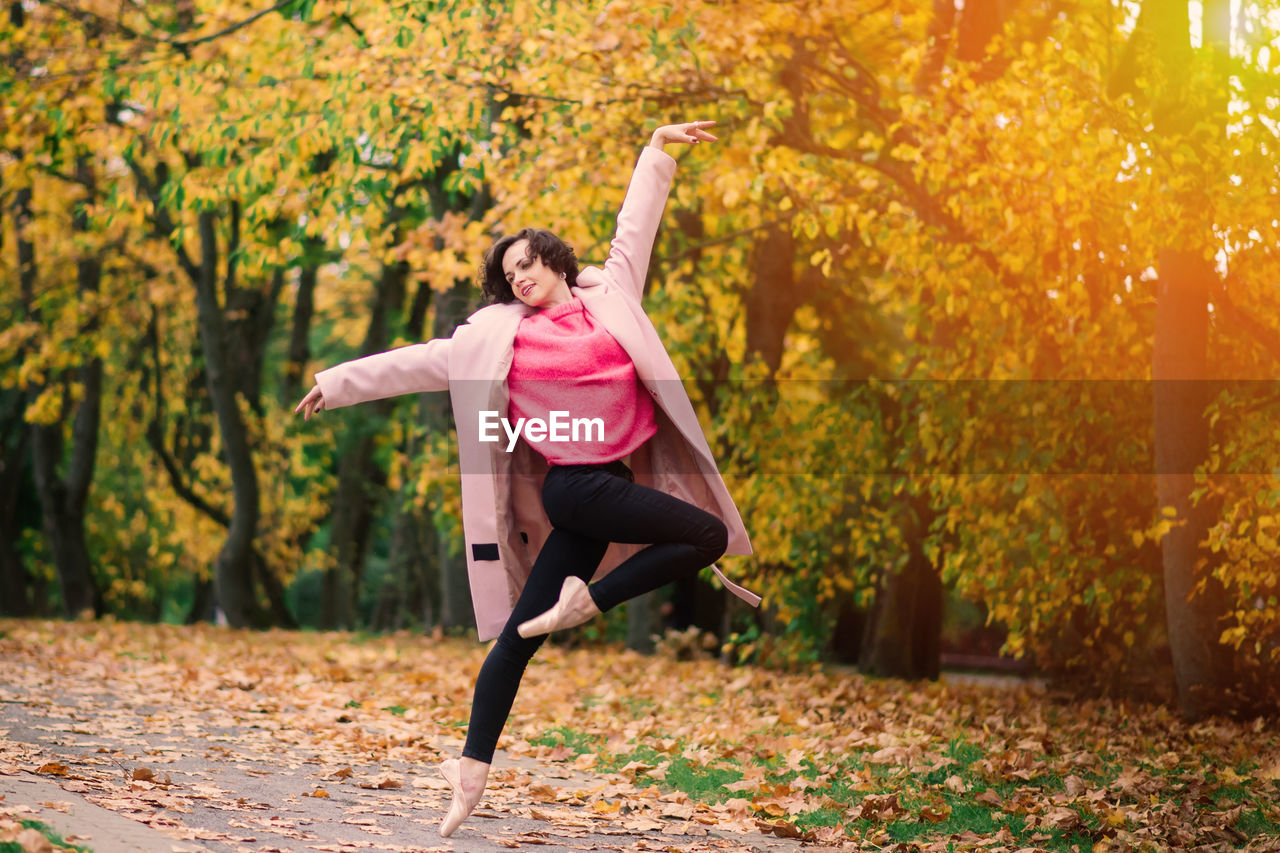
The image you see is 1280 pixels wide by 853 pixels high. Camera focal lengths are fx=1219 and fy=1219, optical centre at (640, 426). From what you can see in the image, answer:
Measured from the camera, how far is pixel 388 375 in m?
4.55

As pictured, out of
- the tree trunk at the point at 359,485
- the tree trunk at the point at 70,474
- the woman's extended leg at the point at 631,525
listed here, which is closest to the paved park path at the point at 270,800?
the woman's extended leg at the point at 631,525

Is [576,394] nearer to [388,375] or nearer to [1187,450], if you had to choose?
[388,375]

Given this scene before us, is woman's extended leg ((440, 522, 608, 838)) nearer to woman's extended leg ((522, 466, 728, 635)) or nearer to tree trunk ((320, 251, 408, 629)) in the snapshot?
woman's extended leg ((522, 466, 728, 635))

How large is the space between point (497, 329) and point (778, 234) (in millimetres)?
10387

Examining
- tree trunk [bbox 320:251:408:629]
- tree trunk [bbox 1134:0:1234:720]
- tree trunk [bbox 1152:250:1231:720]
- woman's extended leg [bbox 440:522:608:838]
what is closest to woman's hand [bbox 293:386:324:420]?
woman's extended leg [bbox 440:522:608:838]

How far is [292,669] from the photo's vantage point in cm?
1094

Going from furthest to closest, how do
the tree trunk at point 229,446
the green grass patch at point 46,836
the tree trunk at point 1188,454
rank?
the tree trunk at point 229,446 < the tree trunk at point 1188,454 < the green grass patch at point 46,836

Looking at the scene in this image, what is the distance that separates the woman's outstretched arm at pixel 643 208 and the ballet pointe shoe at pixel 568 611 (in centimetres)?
125

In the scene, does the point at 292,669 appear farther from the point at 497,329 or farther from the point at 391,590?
the point at 391,590

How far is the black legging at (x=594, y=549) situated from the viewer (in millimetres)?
4398

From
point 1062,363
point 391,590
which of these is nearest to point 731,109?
point 1062,363

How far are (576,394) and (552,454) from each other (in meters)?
0.24

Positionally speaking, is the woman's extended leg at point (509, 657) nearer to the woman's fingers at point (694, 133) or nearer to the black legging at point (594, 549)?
the black legging at point (594, 549)

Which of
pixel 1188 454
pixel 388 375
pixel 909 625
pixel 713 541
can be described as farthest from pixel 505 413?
pixel 909 625
